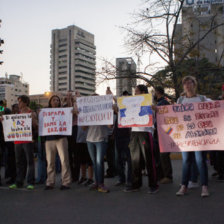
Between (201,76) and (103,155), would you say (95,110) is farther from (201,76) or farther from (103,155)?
(201,76)

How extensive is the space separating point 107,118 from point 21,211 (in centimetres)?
245

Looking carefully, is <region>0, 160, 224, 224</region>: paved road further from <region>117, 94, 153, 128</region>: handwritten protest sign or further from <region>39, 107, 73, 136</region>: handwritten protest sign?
<region>117, 94, 153, 128</region>: handwritten protest sign

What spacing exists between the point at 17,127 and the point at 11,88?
6406 inches

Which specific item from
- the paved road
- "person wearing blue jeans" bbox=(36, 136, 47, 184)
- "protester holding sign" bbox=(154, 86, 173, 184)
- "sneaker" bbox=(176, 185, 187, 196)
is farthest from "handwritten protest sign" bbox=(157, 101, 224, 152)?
"person wearing blue jeans" bbox=(36, 136, 47, 184)

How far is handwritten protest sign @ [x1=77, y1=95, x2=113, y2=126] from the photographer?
6.21 meters

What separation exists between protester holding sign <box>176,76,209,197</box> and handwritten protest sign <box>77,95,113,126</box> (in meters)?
1.46

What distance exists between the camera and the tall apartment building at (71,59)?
17038 cm

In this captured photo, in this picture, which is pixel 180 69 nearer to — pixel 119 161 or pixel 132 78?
pixel 132 78

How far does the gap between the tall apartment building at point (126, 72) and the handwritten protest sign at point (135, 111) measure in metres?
13.8

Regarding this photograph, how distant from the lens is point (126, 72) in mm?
19984

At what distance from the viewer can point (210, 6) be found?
70.5ft

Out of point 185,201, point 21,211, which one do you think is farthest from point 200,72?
point 21,211

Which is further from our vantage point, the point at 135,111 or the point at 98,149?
the point at 98,149

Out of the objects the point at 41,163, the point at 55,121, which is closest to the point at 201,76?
the point at 41,163
